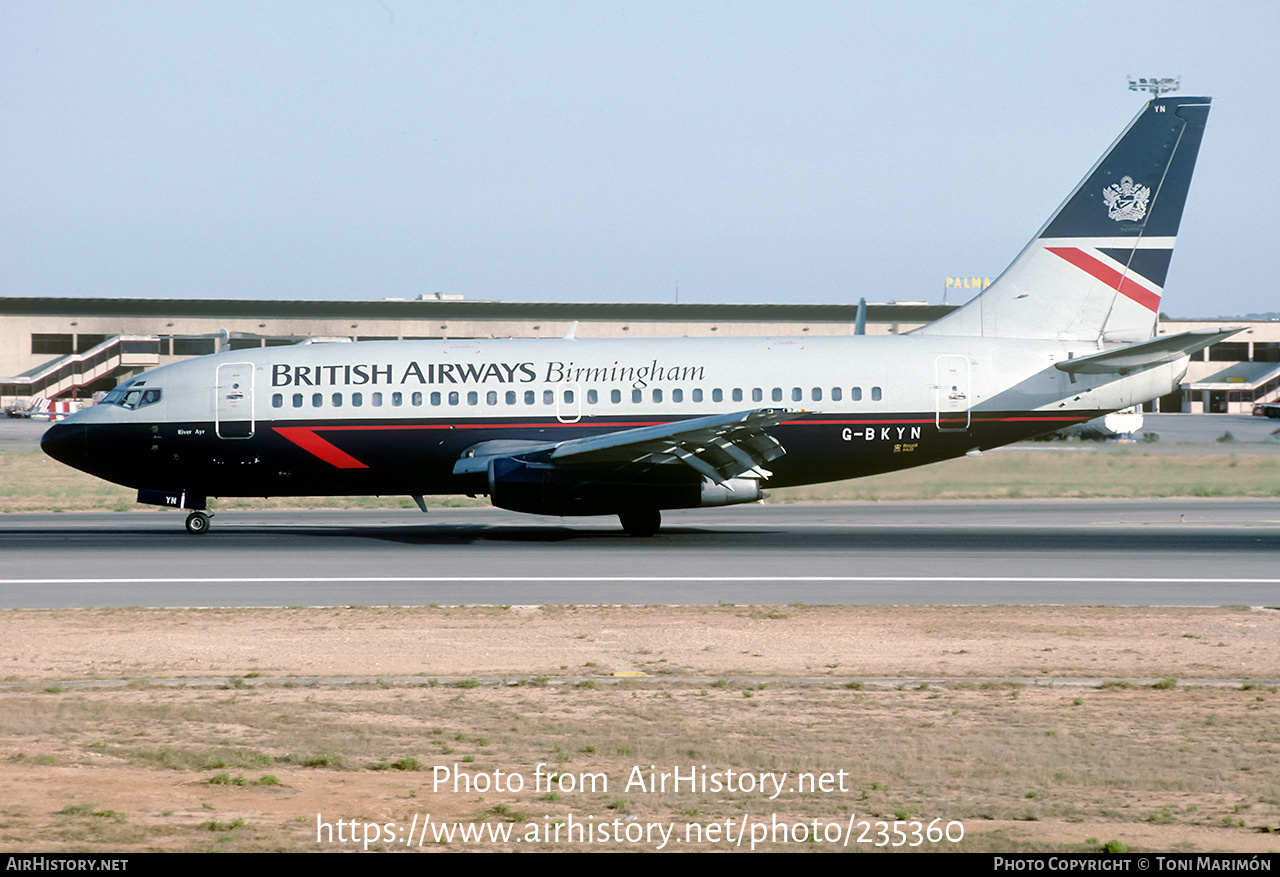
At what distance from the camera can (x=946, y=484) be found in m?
39.2

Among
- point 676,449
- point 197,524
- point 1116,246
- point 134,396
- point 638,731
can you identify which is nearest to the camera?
point 638,731

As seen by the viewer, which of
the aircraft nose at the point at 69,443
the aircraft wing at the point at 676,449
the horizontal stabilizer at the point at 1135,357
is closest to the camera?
the aircraft wing at the point at 676,449

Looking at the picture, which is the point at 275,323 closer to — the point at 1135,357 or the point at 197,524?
the point at 197,524

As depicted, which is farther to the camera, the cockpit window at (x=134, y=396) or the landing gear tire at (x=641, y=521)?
the cockpit window at (x=134, y=396)

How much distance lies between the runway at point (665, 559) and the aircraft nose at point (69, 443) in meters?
1.86

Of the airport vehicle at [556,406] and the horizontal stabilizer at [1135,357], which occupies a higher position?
the horizontal stabilizer at [1135,357]

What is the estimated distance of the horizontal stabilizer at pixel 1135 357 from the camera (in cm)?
2692

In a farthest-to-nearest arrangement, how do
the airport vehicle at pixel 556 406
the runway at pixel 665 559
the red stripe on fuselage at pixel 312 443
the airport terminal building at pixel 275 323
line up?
the airport terminal building at pixel 275 323
the red stripe on fuselage at pixel 312 443
the airport vehicle at pixel 556 406
the runway at pixel 665 559

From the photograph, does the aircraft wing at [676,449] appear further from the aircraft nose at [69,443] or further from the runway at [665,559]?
the aircraft nose at [69,443]

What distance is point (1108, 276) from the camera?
2908cm

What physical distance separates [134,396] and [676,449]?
12.6 metres

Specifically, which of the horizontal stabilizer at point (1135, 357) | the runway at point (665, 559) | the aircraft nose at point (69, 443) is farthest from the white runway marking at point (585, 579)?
the horizontal stabilizer at point (1135, 357)

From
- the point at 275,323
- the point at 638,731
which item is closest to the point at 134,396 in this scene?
the point at 638,731

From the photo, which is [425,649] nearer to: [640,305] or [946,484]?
[946,484]
